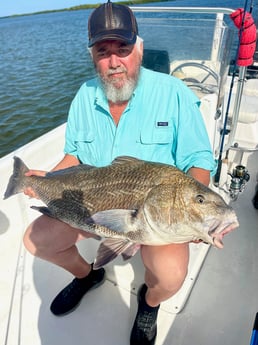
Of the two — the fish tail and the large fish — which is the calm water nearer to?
the fish tail

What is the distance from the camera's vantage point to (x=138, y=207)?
1.65m

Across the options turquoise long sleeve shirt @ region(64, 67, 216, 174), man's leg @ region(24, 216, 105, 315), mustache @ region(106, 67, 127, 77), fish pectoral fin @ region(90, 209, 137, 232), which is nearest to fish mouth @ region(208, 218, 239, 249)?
fish pectoral fin @ region(90, 209, 137, 232)

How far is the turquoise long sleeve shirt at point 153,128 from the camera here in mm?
2160

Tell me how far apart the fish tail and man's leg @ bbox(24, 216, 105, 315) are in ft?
0.97

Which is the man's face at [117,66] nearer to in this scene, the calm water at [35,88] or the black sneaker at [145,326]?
the black sneaker at [145,326]

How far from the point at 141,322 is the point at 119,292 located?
44 cm

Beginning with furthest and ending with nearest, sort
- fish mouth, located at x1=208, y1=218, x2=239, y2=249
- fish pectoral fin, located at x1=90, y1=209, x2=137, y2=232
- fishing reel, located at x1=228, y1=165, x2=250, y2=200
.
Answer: fishing reel, located at x1=228, y1=165, x2=250, y2=200
fish pectoral fin, located at x1=90, y1=209, x2=137, y2=232
fish mouth, located at x1=208, y1=218, x2=239, y2=249

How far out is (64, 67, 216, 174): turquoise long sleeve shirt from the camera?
216 cm

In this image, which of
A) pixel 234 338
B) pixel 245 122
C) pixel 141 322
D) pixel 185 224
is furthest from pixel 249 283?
pixel 245 122

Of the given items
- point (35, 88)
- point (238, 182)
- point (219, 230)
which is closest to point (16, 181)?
point (219, 230)

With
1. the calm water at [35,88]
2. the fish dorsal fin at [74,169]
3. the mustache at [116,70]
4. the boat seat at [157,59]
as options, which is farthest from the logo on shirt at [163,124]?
the calm water at [35,88]

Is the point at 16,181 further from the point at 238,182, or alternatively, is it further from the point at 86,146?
the point at 238,182

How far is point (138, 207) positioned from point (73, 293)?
49.3 inches

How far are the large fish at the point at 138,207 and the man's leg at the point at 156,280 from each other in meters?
0.18
